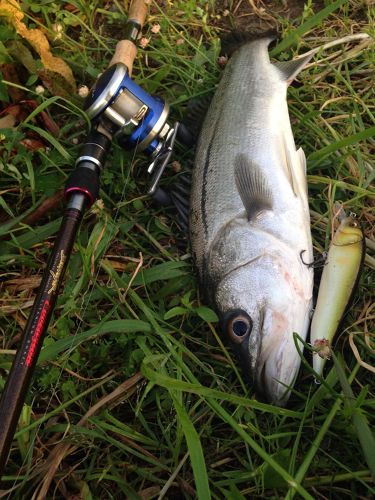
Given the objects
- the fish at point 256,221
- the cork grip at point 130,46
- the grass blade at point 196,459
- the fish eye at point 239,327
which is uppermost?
the cork grip at point 130,46

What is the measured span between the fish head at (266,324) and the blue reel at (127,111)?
0.91 meters

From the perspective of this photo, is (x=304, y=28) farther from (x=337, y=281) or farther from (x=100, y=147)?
(x=337, y=281)

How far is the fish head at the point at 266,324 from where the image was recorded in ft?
6.97

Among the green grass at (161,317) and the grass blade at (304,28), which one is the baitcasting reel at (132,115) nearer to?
the green grass at (161,317)

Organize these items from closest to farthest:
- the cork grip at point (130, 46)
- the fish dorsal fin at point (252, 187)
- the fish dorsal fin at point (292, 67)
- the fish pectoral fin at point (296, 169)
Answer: the fish dorsal fin at point (252, 187)
the fish pectoral fin at point (296, 169)
the cork grip at point (130, 46)
the fish dorsal fin at point (292, 67)

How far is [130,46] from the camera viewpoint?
2805 mm

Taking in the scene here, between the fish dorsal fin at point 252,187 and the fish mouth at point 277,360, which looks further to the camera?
the fish dorsal fin at point 252,187

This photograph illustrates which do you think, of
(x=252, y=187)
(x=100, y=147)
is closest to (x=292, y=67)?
(x=252, y=187)

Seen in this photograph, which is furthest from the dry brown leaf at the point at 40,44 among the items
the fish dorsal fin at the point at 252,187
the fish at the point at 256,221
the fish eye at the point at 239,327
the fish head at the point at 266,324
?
the fish eye at the point at 239,327

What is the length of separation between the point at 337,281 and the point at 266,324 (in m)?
0.45

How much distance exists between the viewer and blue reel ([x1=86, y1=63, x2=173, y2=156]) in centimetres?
242

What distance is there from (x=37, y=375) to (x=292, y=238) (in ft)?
4.82

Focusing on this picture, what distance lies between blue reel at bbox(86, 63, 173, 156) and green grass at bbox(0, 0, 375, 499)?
Result: 22cm

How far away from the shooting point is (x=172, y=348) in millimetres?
2262
